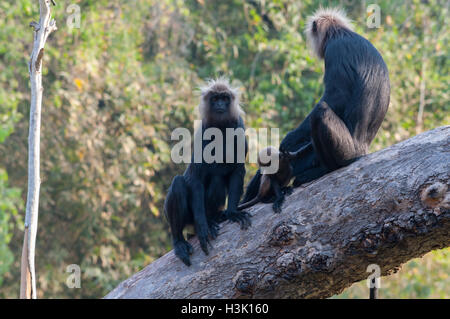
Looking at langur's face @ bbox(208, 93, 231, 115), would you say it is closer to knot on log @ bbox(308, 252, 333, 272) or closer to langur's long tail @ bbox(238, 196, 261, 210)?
langur's long tail @ bbox(238, 196, 261, 210)

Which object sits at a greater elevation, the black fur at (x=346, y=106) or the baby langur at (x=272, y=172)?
the black fur at (x=346, y=106)

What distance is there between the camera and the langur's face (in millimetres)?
5758

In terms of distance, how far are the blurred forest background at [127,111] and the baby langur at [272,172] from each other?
5101 millimetres

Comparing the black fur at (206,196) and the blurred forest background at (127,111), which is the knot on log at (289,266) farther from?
the blurred forest background at (127,111)

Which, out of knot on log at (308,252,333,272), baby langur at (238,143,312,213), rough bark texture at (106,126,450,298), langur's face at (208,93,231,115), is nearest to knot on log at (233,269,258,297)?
rough bark texture at (106,126,450,298)

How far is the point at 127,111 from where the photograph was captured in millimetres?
10680

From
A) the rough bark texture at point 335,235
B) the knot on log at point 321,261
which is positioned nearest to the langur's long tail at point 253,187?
the rough bark texture at point 335,235

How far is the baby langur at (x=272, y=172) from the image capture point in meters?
5.03

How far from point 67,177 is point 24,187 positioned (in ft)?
3.44
